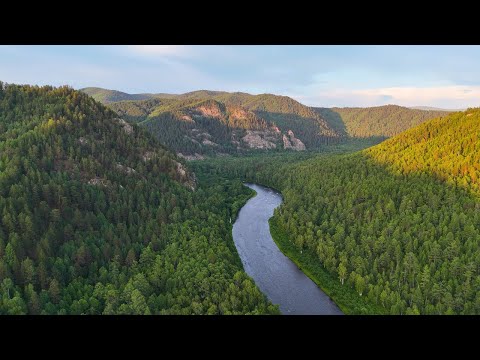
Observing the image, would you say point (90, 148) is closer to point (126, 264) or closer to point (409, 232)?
point (126, 264)

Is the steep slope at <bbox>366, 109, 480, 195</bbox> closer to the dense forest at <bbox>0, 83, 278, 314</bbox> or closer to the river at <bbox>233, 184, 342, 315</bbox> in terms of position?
the river at <bbox>233, 184, 342, 315</bbox>

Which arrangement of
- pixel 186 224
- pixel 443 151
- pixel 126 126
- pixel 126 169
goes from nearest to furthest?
pixel 186 224 → pixel 126 169 → pixel 443 151 → pixel 126 126

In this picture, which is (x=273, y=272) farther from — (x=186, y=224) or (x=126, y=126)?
(x=126, y=126)

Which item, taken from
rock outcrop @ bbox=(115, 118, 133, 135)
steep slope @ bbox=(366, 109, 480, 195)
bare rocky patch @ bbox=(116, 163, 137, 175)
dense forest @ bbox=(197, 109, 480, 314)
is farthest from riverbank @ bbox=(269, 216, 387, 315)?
rock outcrop @ bbox=(115, 118, 133, 135)

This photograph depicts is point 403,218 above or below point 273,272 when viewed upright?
above

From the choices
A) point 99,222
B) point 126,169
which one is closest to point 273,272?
point 99,222
